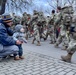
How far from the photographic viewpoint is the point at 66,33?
1057cm

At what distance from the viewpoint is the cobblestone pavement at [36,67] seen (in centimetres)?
622

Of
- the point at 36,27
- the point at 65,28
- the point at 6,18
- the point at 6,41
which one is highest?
the point at 6,18

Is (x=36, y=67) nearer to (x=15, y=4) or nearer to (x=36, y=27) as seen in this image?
(x=36, y=27)

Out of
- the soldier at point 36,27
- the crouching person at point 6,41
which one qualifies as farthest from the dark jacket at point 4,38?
the soldier at point 36,27

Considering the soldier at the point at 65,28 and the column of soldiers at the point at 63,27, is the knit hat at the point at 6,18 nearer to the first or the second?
the column of soldiers at the point at 63,27

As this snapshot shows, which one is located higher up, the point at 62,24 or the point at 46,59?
the point at 62,24

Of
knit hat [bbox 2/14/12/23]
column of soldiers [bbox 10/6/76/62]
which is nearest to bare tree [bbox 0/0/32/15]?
column of soldiers [bbox 10/6/76/62]

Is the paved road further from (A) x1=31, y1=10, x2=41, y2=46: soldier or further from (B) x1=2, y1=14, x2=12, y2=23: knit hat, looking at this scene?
(A) x1=31, y1=10, x2=41, y2=46: soldier

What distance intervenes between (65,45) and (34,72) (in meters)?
4.50

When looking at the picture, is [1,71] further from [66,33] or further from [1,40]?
[66,33]

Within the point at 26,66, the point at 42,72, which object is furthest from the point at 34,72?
the point at 26,66

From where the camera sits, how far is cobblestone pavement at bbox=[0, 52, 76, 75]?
20.4ft

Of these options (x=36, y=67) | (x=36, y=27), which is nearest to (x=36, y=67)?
(x=36, y=67)

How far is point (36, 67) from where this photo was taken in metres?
6.73
